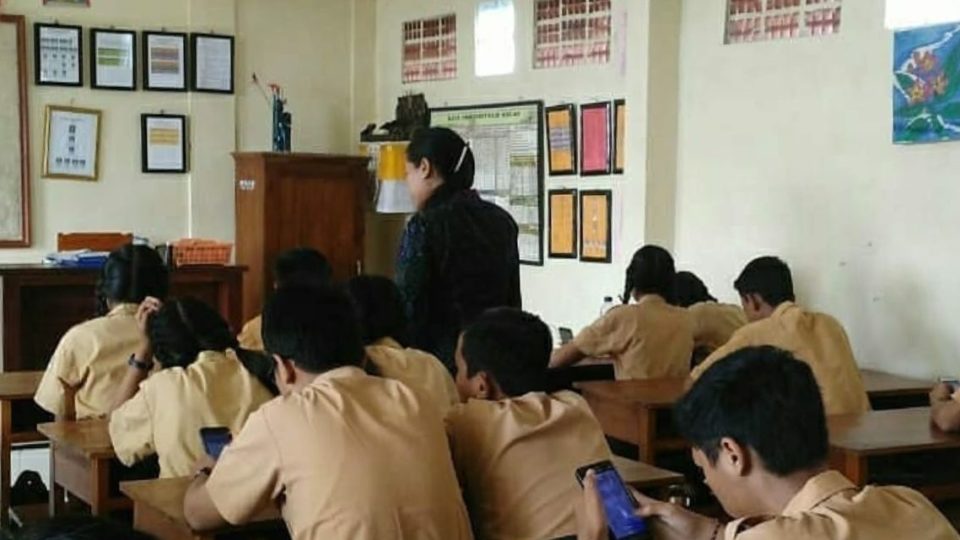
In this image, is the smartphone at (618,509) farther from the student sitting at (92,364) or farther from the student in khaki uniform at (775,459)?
the student sitting at (92,364)

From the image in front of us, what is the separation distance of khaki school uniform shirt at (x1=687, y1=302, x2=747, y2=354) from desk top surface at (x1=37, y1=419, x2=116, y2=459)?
262 cm

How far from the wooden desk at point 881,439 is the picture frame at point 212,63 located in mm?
5688

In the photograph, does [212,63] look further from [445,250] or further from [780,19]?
[445,250]

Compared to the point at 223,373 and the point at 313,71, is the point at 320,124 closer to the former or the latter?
the point at 313,71

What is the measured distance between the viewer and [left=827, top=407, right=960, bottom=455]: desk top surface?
3615 mm

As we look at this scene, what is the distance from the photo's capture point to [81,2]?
8.24 meters

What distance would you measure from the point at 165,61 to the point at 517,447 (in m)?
6.50

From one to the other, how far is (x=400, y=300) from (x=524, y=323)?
0.89 m

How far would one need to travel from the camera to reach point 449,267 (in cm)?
384

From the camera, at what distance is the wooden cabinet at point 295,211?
328 inches

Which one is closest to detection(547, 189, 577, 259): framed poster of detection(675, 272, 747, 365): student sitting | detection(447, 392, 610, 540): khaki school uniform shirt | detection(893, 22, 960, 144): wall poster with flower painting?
detection(675, 272, 747, 365): student sitting

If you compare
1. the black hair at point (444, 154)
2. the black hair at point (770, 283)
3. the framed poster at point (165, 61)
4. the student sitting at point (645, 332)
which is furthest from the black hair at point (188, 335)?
the framed poster at point (165, 61)

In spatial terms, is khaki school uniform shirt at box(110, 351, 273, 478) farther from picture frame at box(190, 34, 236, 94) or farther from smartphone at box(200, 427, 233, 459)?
picture frame at box(190, 34, 236, 94)

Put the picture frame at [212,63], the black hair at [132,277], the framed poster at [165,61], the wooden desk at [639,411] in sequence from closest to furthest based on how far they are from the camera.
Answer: the black hair at [132,277] < the wooden desk at [639,411] < the framed poster at [165,61] < the picture frame at [212,63]
